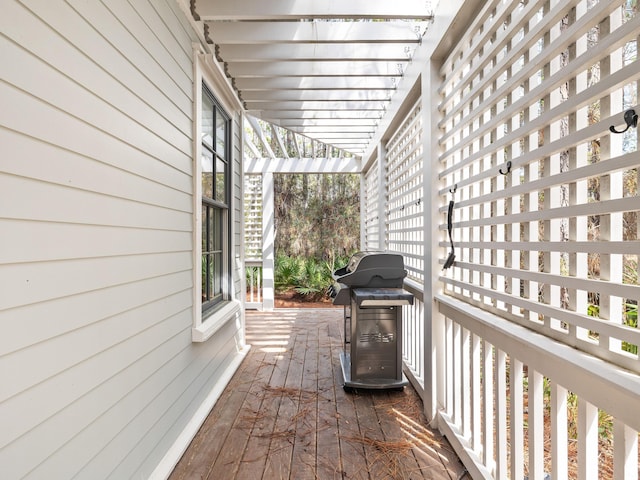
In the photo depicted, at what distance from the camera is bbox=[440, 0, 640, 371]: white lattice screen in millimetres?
963

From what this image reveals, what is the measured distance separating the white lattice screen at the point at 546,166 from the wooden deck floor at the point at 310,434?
0.94 metres

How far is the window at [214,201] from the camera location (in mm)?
2695

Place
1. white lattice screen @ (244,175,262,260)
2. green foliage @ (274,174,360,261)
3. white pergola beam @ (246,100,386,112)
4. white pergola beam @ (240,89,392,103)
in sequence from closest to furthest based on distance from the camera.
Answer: white pergola beam @ (240,89,392,103)
white pergola beam @ (246,100,386,112)
white lattice screen @ (244,175,262,260)
green foliage @ (274,174,360,261)

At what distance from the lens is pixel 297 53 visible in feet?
8.92

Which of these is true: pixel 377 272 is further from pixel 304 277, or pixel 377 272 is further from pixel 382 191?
pixel 304 277

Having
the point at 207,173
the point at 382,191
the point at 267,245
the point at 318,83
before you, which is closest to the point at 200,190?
the point at 207,173

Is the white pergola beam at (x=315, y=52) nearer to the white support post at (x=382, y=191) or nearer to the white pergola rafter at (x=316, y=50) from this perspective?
the white pergola rafter at (x=316, y=50)

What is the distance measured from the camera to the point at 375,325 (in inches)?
104

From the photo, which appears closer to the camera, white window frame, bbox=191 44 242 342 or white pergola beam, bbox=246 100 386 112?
white window frame, bbox=191 44 242 342

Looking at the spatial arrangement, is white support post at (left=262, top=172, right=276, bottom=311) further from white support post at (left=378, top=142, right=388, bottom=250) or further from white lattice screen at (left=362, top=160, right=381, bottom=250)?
white support post at (left=378, top=142, right=388, bottom=250)

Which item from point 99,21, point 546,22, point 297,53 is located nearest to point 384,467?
point 546,22

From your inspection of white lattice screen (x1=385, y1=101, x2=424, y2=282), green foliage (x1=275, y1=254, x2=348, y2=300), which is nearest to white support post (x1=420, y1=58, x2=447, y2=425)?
white lattice screen (x1=385, y1=101, x2=424, y2=282)

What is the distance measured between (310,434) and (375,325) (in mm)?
885

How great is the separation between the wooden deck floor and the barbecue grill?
0.47 ft
